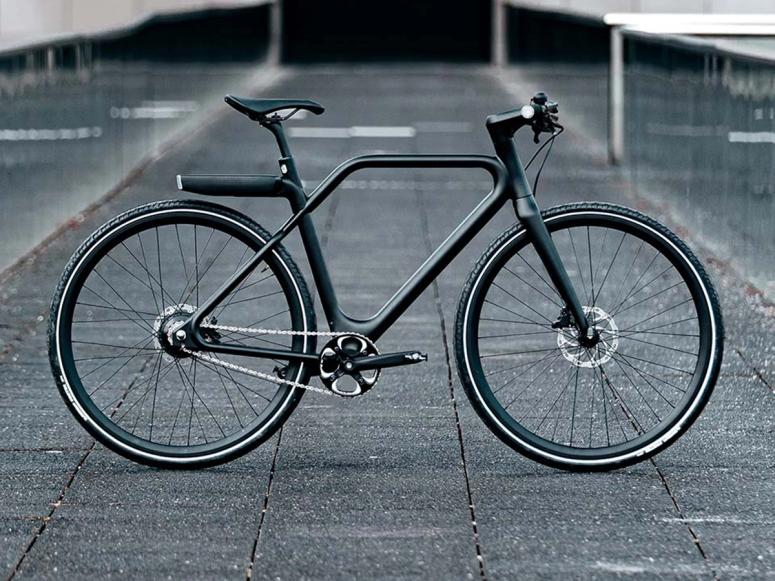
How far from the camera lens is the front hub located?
545cm

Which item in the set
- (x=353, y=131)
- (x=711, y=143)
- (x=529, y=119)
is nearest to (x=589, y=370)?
(x=529, y=119)

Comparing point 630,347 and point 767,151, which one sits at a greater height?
point 767,151

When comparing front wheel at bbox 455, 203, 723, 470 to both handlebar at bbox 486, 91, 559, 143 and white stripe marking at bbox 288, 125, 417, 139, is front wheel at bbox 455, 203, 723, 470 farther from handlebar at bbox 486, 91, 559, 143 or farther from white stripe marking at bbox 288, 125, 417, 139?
white stripe marking at bbox 288, 125, 417, 139

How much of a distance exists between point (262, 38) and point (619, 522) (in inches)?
1222

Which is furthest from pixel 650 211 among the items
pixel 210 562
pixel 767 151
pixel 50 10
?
pixel 50 10

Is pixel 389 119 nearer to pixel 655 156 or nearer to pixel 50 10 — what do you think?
pixel 655 156

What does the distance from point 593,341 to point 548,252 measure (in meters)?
0.32

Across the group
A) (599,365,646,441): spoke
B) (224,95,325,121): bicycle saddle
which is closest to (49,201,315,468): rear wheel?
(224,95,325,121): bicycle saddle

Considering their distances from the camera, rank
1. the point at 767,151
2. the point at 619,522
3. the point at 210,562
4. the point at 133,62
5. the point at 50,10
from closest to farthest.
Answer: the point at 210,562, the point at 619,522, the point at 767,151, the point at 133,62, the point at 50,10

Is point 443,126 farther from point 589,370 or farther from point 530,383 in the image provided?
point 530,383

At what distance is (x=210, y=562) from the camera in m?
4.61

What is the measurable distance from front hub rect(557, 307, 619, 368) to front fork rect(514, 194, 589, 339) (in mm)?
26

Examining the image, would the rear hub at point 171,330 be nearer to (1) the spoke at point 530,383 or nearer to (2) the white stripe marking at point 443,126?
(1) the spoke at point 530,383

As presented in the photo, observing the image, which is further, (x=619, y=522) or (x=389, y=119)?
(x=389, y=119)
